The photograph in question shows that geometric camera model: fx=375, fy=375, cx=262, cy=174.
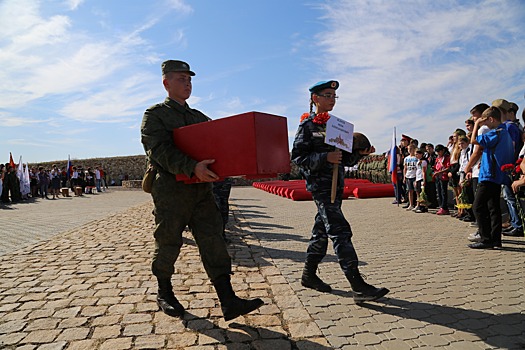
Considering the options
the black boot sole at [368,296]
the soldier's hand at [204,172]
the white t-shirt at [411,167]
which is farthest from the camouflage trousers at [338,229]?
the white t-shirt at [411,167]

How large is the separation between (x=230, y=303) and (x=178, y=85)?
1.86 m

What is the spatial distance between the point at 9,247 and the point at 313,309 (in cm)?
575

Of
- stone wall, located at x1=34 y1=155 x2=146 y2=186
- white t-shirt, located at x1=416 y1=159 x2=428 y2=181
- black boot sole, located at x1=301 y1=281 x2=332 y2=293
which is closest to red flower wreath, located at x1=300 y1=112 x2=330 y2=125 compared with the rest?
black boot sole, located at x1=301 y1=281 x2=332 y2=293

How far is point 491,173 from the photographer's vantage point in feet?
17.0

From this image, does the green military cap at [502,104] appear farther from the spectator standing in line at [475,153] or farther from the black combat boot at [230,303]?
the black combat boot at [230,303]

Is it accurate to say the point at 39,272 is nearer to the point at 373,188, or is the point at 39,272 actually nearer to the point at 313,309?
the point at 313,309

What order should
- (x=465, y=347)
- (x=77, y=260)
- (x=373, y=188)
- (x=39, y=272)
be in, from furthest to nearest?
(x=373, y=188), (x=77, y=260), (x=39, y=272), (x=465, y=347)

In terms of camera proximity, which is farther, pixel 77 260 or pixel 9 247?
pixel 9 247

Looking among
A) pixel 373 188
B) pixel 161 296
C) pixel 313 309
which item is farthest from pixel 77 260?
pixel 373 188

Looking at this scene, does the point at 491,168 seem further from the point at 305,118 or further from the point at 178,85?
the point at 178,85

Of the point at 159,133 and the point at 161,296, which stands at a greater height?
the point at 159,133

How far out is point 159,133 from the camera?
120 inches

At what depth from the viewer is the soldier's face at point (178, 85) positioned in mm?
3229

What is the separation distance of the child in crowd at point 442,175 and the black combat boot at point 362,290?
6.59 meters
